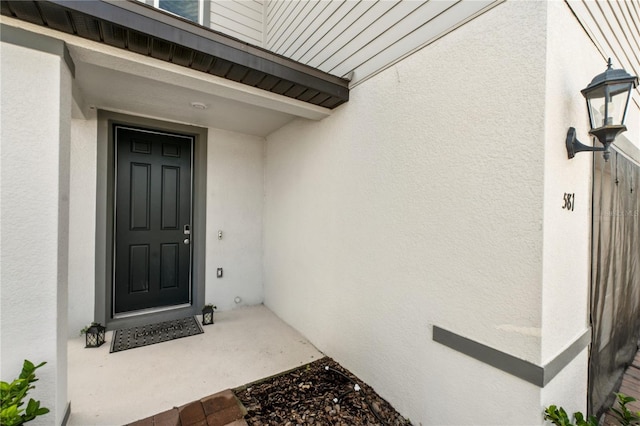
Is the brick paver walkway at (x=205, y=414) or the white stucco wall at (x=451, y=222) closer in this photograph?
the white stucco wall at (x=451, y=222)

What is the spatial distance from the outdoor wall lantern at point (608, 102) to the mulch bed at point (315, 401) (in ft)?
7.16

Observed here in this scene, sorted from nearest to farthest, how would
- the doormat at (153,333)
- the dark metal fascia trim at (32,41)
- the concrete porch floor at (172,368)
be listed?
1. the dark metal fascia trim at (32,41)
2. the concrete porch floor at (172,368)
3. the doormat at (153,333)

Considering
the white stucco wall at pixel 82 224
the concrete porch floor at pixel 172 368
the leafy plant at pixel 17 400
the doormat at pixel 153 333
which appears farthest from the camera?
the white stucco wall at pixel 82 224

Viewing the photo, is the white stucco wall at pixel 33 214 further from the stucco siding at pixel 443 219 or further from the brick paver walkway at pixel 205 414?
the stucco siding at pixel 443 219

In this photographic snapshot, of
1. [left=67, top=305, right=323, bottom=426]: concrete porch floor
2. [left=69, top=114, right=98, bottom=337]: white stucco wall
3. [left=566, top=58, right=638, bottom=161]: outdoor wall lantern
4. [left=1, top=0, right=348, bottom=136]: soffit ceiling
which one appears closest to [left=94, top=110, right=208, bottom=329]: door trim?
[left=69, top=114, right=98, bottom=337]: white stucco wall

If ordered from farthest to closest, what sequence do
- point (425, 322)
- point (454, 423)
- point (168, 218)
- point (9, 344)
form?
point (168, 218)
point (425, 322)
point (454, 423)
point (9, 344)

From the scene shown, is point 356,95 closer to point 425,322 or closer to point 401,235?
point 401,235

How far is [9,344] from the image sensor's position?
1.55 meters

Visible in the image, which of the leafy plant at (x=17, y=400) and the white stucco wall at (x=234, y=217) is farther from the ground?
the white stucco wall at (x=234, y=217)

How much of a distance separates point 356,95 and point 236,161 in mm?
2270

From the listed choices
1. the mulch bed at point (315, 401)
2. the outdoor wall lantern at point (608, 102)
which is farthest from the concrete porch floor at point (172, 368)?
the outdoor wall lantern at point (608, 102)

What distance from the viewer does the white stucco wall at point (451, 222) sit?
1437mm

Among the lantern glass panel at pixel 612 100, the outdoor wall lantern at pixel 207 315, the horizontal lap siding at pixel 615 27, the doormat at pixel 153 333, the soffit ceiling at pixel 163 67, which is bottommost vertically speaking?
the doormat at pixel 153 333

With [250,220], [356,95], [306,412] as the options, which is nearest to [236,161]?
[250,220]
